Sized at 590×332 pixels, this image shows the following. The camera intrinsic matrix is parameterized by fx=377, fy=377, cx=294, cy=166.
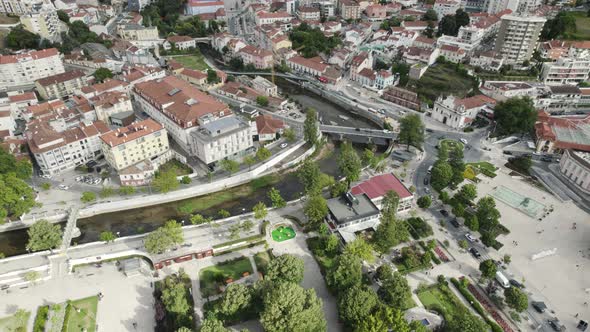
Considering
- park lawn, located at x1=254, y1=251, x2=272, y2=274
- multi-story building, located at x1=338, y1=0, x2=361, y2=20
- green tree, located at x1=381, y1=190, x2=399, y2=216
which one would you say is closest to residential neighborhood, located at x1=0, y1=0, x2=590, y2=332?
green tree, located at x1=381, y1=190, x2=399, y2=216

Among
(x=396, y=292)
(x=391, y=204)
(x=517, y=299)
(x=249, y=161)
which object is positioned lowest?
(x=517, y=299)

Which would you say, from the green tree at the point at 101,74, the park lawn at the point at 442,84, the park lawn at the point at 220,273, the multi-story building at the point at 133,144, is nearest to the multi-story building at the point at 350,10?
the park lawn at the point at 442,84

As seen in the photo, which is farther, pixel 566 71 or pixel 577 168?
pixel 566 71

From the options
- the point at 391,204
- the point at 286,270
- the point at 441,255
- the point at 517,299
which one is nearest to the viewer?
the point at 517,299

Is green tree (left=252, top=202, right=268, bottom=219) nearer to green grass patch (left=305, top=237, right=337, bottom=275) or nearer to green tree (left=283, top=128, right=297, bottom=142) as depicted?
green grass patch (left=305, top=237, right=337, bottom=275)

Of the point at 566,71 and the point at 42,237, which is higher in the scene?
the point at 566,71

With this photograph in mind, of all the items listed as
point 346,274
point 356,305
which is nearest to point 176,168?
point 346,274

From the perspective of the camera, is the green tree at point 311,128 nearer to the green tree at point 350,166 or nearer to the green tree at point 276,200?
the green tree at point 350,166

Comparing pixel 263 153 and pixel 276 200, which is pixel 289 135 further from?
pixel 276 200
